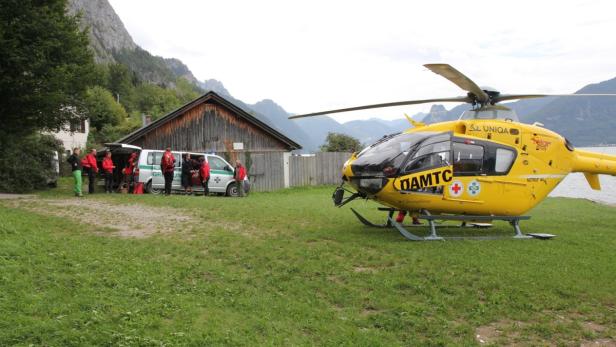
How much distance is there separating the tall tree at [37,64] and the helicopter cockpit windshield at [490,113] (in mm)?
14842

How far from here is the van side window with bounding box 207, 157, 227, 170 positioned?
21413mm

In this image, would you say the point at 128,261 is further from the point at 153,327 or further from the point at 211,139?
the point at 211,139

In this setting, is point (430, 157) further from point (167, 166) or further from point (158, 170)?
point (158, 170)

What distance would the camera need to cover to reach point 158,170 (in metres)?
20.2

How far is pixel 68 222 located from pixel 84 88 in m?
11.3

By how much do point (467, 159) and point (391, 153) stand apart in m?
1.75

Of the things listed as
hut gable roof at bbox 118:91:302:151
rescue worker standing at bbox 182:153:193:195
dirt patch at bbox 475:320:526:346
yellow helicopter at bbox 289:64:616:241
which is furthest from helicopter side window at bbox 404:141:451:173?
hut gable roof at bbox 118:91:302:151

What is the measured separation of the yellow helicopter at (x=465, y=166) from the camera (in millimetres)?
10117

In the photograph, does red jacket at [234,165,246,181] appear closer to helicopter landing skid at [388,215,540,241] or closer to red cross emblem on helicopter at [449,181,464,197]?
helicopter landing skid at [388,215,540,241]

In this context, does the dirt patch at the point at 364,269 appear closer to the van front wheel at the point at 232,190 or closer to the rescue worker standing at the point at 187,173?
the rescue worker standing at the point at 187,173

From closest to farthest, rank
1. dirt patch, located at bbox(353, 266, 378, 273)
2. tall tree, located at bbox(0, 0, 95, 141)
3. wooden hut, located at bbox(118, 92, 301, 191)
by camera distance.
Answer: dirt patch, located at bbox(353, 266, 378, 273) < tall tree, located at bbox(0, 0, 95, 141) < wooden hut, located at bbox(118, 92, 301, 191)

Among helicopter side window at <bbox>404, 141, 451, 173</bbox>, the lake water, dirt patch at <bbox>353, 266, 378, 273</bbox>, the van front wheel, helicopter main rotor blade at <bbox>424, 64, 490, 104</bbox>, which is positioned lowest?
the lake water

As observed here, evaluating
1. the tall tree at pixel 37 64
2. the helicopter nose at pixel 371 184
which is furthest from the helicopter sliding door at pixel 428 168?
the tall tree at pixel 37 64

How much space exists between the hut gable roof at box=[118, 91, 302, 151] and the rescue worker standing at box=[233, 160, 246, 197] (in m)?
6.81
